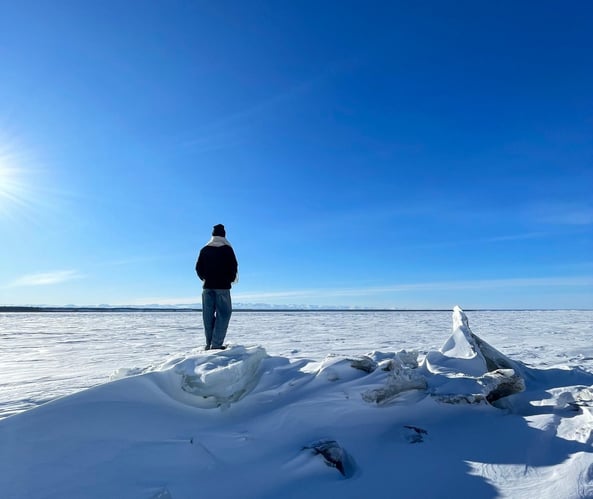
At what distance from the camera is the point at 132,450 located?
176cm

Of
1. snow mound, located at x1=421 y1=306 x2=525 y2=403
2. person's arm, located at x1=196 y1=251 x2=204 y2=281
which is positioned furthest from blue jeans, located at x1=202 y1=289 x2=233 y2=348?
snow mound, located at x1=421 y1=306 x2=525 y2=403

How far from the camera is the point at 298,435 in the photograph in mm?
2109

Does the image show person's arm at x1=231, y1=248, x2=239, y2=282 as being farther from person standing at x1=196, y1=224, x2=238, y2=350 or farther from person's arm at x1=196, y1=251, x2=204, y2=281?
person's arm at x1=196, y1=251, x2=204, y2=281

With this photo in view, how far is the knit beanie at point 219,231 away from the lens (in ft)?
16.6

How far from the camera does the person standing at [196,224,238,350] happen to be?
15.3 feet

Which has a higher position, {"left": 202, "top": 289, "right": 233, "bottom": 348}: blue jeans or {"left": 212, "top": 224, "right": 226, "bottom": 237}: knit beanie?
{"left": 212, "top": 224, "right": 226, "bottom": 237}: knit beanie

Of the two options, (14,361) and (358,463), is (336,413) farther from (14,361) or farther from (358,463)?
(14,361)

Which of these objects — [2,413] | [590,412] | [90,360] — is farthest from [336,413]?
[90,360]

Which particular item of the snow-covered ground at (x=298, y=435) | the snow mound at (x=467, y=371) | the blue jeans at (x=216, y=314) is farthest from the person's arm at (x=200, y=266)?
the snow mound at (x=467, y=371)

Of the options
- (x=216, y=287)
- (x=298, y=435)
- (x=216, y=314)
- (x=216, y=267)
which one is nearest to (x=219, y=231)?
(x=216, y=267)

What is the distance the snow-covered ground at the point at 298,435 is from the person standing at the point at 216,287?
4.83ft

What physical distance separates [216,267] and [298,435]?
3.00m

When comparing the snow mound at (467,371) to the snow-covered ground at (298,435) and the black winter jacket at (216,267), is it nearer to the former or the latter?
the snow-covered ground at (298,435)

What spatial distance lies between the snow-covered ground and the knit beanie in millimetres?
2221
